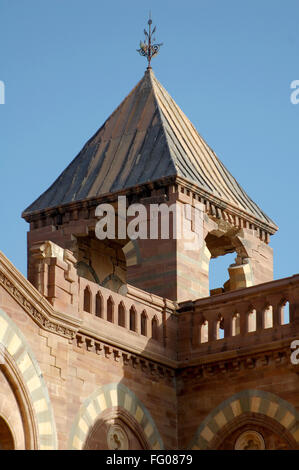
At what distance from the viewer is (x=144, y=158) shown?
3825 centimetres

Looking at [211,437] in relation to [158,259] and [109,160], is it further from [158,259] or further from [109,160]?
[109,160]

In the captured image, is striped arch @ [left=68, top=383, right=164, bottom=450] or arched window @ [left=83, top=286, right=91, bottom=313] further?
arched window @ [left=83, top=286, right=91, bottom=313]

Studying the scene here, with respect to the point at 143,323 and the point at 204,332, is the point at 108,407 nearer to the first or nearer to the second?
the point at 143,323

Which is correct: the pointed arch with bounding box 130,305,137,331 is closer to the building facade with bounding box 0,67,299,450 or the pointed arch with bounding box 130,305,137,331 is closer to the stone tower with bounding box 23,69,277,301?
the building facade with bounding box 0,67,299,450

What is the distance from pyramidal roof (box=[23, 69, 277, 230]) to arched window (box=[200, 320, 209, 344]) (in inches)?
172

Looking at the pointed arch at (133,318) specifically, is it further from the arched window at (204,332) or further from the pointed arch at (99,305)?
the arched window at (204,332)

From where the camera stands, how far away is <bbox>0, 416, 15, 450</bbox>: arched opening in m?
28.6

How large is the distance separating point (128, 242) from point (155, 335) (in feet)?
15.0

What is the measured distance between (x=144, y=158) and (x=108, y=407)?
920 centimetres

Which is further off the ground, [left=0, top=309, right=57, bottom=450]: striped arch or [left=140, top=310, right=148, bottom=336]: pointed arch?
[left=140, top=310, right=148, bottom=336]: pointed arch

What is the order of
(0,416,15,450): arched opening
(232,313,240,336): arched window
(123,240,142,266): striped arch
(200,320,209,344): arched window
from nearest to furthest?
(0,416,15,450): arched opening → (232,313,240,336): arched window → (200,320,209,344): arched window → (123,240,142,266): striped arch

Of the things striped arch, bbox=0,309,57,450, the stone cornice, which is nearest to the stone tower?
the stone cornice

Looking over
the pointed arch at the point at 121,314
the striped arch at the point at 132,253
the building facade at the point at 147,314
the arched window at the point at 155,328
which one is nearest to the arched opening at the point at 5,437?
the building facade at the point at 147,314
